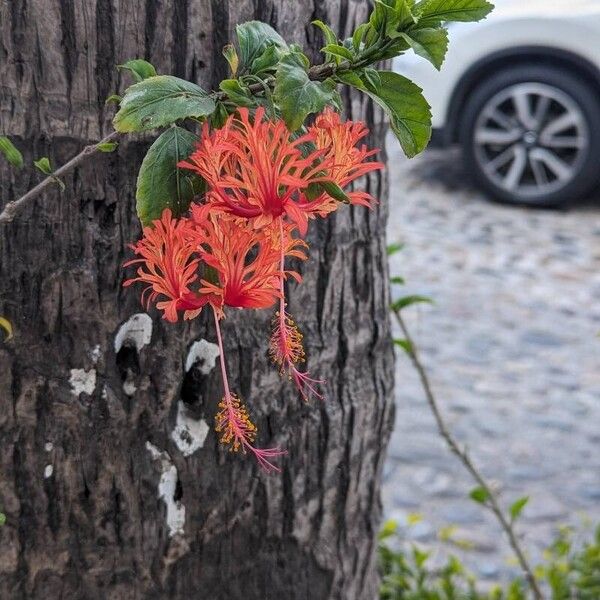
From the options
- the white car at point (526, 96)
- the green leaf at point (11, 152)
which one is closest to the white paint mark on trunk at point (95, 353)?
the green leaf at point (11, 152)

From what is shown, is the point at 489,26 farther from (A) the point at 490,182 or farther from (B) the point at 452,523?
(B) the point at 452,523

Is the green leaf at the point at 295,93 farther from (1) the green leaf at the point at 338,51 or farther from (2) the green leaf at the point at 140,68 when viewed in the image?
(2) the green leaf at the point at 140,68

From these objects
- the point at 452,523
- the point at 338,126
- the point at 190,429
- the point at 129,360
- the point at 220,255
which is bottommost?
the point at 452,523

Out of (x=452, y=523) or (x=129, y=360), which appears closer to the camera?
(x=129, y=360)

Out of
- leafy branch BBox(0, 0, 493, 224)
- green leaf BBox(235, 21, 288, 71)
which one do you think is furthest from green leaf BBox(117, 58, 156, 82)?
green leaf BBox(235, 21, 288, 71)

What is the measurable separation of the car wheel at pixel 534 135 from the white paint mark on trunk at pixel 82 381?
4.90 m

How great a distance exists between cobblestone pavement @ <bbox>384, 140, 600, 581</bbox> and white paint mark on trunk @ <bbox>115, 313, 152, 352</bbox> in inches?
78.5

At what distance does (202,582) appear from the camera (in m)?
1.58

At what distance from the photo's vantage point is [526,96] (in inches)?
232

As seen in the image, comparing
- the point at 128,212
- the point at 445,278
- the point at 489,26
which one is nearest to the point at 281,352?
the point at 128,212

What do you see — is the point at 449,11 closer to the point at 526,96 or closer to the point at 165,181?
the point at 165,181

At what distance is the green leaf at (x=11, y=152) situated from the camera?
44.7 inches

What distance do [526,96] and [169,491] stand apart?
16.0 ft

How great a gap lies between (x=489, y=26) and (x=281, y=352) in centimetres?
522
